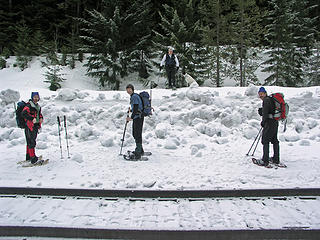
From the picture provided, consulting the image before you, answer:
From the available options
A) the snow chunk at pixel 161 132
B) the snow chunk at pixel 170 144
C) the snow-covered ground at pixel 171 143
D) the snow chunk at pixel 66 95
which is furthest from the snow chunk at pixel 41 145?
the snow chunk at pixel 170 144

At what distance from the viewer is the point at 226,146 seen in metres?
8.33

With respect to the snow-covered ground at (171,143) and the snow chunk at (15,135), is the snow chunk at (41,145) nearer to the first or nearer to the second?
the snow-covered ground at (171,143)

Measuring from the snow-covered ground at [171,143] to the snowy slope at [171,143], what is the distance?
0.03m

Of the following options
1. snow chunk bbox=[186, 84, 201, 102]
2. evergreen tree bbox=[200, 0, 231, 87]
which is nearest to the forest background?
evergreen tree bbox=[200, 0, 231, 87]

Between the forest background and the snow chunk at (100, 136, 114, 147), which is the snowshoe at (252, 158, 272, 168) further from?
the forest background

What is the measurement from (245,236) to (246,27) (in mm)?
20876

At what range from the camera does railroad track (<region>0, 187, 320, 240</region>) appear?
11.5 ft

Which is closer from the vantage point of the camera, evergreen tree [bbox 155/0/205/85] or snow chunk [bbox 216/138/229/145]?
snow chunk [bbox 216/138/229/145]

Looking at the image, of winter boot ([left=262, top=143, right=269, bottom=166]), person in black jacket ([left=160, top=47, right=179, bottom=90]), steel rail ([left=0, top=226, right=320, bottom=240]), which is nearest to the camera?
steel rail ([left=0, top=226, right=320, bottom=240])

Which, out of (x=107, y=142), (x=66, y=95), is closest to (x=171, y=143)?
(x=107, y=142)

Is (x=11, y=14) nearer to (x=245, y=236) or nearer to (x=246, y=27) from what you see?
(x=246, y=27)

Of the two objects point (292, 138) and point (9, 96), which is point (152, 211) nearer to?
point (292, 138)

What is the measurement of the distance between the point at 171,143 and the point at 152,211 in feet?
13.7

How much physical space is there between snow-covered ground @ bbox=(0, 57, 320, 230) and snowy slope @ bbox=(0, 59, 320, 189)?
1.0 inches
